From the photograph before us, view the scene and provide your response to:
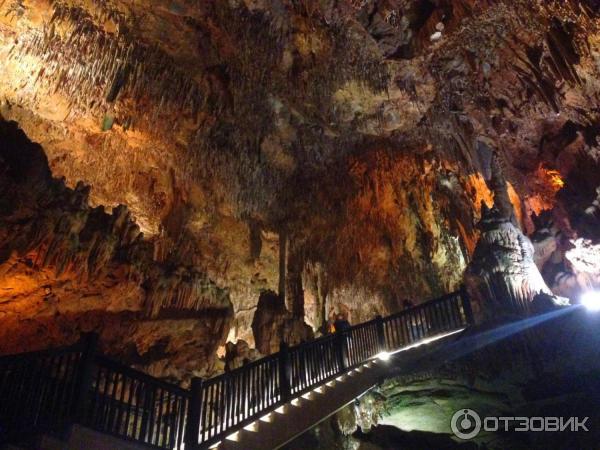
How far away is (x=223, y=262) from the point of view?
1448 centimetres

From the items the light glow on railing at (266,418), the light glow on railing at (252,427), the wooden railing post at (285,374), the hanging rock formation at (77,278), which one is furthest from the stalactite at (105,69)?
the light glow on railing at (252,427)

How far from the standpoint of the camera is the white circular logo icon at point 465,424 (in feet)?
22.0

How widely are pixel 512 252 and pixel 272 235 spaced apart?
842 centimetres

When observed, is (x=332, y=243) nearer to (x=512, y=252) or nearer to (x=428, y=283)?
(x=428, y=283)

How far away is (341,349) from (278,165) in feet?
24.6

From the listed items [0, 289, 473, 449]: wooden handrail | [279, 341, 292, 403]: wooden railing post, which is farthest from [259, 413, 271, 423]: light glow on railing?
[279, 341, 292, 403]: wooden railing post

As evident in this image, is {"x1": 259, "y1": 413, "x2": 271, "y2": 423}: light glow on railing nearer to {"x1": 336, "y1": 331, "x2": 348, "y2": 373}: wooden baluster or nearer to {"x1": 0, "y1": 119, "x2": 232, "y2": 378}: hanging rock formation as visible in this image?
{"x1": 336, "y1": 331, "x2": 348, "y2": 373}: wooden baluster

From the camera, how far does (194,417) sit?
4965mm

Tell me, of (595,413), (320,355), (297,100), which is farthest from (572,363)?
(297,100)

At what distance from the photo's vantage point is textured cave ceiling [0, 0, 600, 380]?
904 cm

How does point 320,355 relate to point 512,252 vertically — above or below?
→ below

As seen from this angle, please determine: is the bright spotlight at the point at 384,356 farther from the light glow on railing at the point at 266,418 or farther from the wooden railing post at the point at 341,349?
the light glow on railing at the point at 266,418

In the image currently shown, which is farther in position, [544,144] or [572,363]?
[544,144]

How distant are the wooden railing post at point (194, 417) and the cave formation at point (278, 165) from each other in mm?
4233
